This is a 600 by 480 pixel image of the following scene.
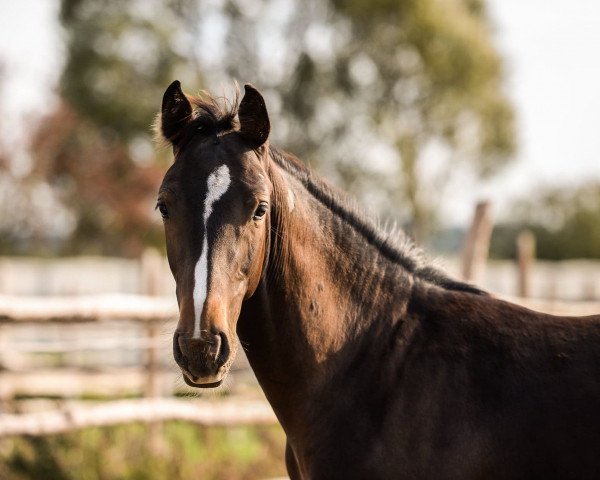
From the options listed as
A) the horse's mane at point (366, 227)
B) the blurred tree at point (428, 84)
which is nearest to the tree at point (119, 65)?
the blurred tree at point (428, 84)

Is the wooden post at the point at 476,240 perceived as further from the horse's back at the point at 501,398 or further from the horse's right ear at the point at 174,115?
the horse's right ear at the point at 174,115

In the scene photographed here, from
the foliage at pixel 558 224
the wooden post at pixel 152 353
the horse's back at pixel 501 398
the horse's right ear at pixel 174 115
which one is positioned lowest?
the foliage at pixel 558 224

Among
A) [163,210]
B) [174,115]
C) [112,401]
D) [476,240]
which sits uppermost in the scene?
[174,115]

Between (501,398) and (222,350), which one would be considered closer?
(222,350)

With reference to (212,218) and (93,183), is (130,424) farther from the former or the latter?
(93,183)

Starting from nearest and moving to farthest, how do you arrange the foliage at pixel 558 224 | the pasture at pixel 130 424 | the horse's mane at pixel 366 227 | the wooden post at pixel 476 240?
the horse's mane at pixel 366 227, the pasture at pixel 130 424, the wooden post at pixel 476 240, the foliage at pixel 558 224

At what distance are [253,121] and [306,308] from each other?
77cm

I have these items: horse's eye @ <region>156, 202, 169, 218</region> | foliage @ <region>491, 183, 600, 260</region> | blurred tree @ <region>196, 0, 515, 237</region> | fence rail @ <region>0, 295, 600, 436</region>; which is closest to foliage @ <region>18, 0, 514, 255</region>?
blurred tree @ <region>196, 0, 515, 237</region>

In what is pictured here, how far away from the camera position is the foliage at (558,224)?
99.7 ft

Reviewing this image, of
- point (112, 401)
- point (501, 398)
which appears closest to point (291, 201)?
point (501, 398)

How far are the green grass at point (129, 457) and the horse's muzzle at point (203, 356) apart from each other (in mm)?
3623

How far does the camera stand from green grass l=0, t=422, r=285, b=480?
5.73 metres

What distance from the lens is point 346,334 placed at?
317cm

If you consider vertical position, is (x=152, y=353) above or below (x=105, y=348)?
below
